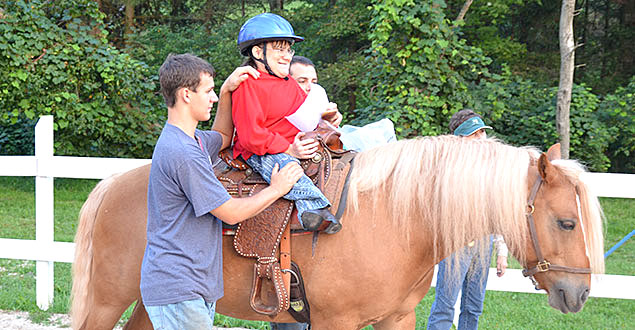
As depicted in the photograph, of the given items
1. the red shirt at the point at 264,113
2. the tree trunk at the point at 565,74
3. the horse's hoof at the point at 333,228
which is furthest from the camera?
the tree trunk at the point at 565,74

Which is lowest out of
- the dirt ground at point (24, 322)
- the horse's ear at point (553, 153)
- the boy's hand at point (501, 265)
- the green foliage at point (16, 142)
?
the dirt ground at point (24, 322)

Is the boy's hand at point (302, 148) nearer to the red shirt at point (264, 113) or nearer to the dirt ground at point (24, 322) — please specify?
the red shirt at point (264, 113)

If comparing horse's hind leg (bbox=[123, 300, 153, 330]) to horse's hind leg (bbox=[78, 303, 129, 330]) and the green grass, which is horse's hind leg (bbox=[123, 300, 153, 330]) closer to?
horse's hind leg (bbox=[78, 303, 129, 330])

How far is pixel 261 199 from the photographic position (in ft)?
8.00

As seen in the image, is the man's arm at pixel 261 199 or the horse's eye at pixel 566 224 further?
the horse's eye at pixel 566 224

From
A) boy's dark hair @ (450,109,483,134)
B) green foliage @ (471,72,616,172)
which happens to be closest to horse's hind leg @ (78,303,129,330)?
boy's dark hair @ (450,109,483,134)

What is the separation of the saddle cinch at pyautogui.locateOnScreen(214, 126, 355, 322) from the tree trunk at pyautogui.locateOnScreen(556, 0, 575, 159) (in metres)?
7.80

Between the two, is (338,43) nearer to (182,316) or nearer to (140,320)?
(140,320)

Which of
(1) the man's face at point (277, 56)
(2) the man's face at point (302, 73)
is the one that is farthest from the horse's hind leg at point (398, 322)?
(2) the man's face at point (302, 73)

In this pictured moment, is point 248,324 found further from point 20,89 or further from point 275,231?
point 20,89

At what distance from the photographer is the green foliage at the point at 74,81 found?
9500 mm

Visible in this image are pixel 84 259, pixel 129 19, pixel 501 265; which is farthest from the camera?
pixel 129 19

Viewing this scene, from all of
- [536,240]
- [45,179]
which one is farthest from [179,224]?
[45,179]

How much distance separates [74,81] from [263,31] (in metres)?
8.16
